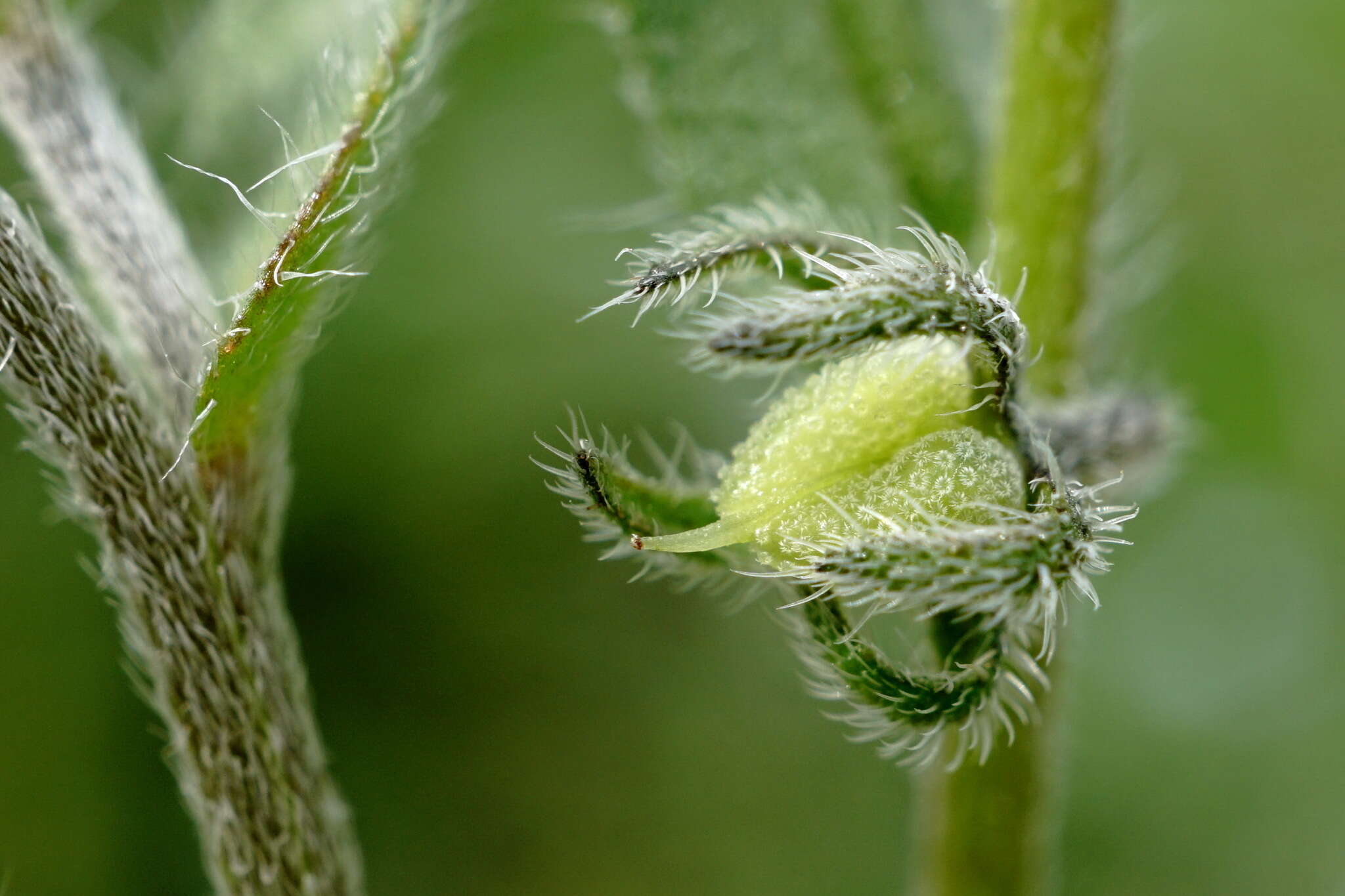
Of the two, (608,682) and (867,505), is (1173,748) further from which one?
(867,505)

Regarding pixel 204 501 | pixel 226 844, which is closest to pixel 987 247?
pixel 204 501

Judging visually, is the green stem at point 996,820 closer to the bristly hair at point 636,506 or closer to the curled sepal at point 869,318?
the bristly hair at point 636,506

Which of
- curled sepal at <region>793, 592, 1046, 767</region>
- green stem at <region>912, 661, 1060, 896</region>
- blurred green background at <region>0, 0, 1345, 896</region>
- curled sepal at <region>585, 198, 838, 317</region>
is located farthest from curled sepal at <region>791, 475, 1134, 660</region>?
blurred green background at <region>0, 0, 1345, 896</region>

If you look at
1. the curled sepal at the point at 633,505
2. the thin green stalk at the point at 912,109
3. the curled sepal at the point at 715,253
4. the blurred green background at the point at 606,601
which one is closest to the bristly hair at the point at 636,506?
the curled sepal at the point at 633,505

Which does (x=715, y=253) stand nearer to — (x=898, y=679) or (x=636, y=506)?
(x=636, y=506)

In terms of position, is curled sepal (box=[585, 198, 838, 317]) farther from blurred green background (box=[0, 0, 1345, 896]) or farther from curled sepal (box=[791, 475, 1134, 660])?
blurred green background (box=[0, 0, 1345, 896])

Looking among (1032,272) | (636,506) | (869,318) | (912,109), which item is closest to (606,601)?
(912,109)
